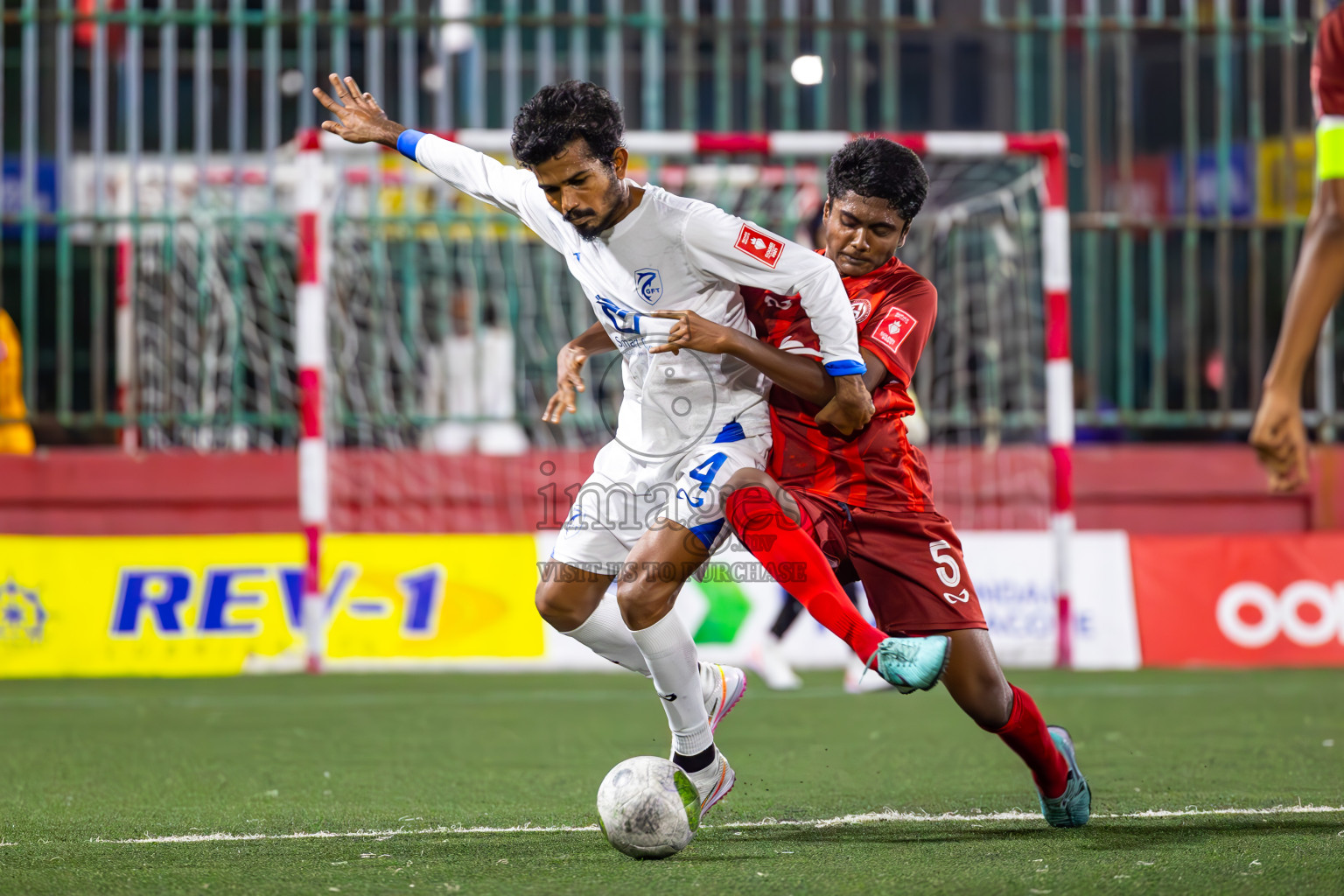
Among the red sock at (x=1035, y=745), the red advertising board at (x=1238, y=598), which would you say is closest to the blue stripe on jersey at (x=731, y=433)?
the red sock at (x=1035, y=745)

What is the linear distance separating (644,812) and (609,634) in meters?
0.69

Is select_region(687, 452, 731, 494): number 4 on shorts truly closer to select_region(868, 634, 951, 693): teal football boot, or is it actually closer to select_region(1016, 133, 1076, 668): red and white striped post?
select_region(868, 634, 951, 693): teal football boot

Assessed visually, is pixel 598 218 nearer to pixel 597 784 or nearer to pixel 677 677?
pixel 677 677

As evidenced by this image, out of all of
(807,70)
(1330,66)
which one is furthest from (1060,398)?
(1330,66)

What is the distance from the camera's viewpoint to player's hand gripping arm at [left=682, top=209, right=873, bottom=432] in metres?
3.46

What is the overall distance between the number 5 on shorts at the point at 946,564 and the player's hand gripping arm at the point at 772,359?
1.06 feet

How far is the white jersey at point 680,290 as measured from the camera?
348cm

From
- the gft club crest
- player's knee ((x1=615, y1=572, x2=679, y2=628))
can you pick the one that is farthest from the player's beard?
the gft club crest

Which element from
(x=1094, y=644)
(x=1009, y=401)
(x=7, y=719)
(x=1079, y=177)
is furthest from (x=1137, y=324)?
(x=7, y=719)

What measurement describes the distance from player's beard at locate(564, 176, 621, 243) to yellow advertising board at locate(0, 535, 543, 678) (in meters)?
4.48

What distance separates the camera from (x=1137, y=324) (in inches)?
623

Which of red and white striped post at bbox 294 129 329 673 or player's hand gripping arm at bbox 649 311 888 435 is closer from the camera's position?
player's hand gripping arm at bbox 649 311 888 435

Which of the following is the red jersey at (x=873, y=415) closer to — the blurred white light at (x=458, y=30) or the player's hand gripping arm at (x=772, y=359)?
the player's hand gripping arm at (x=772, y=359)

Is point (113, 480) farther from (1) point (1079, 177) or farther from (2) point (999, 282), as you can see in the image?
(1) point (1079, 177)
